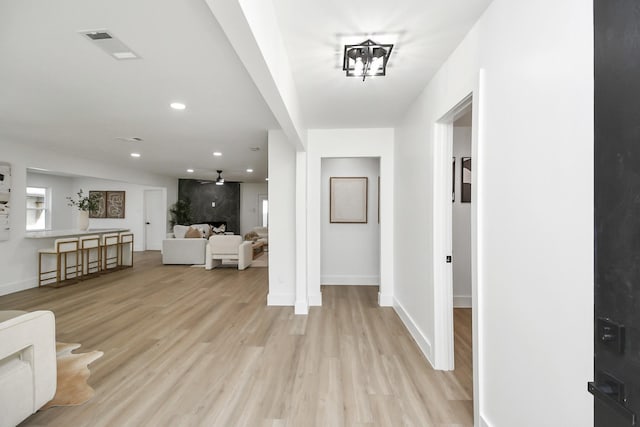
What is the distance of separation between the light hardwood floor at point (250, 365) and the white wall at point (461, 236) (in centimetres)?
48

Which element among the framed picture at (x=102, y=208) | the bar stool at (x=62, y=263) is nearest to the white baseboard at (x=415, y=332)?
the bar stool at (x=62, y=263)

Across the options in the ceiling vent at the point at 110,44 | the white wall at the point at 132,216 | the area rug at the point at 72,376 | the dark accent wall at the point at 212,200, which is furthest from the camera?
the dark accent wall at the point at 212,200

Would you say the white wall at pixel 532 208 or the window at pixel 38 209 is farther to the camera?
the window at pixel 38 209

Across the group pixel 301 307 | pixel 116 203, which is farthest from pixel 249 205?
pixel 301 307

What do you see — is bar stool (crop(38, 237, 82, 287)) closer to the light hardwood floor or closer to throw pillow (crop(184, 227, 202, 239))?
the light hardwood floor

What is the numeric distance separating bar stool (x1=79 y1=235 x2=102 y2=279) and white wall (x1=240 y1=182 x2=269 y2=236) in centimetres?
539

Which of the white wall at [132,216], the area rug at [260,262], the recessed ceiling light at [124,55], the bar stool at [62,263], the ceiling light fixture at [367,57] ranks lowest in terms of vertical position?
the area rug at [260,262]

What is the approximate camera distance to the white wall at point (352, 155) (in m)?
3.97

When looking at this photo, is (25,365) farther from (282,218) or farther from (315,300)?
(315,300)

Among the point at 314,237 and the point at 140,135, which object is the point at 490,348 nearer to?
the point at 314,237

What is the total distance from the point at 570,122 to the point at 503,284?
0.81m

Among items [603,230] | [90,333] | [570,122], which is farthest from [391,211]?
[90,333]

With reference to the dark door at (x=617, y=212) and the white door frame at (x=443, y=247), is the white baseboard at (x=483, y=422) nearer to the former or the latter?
the white door frame at (x=443, y=247)

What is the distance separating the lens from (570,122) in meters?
1.07
